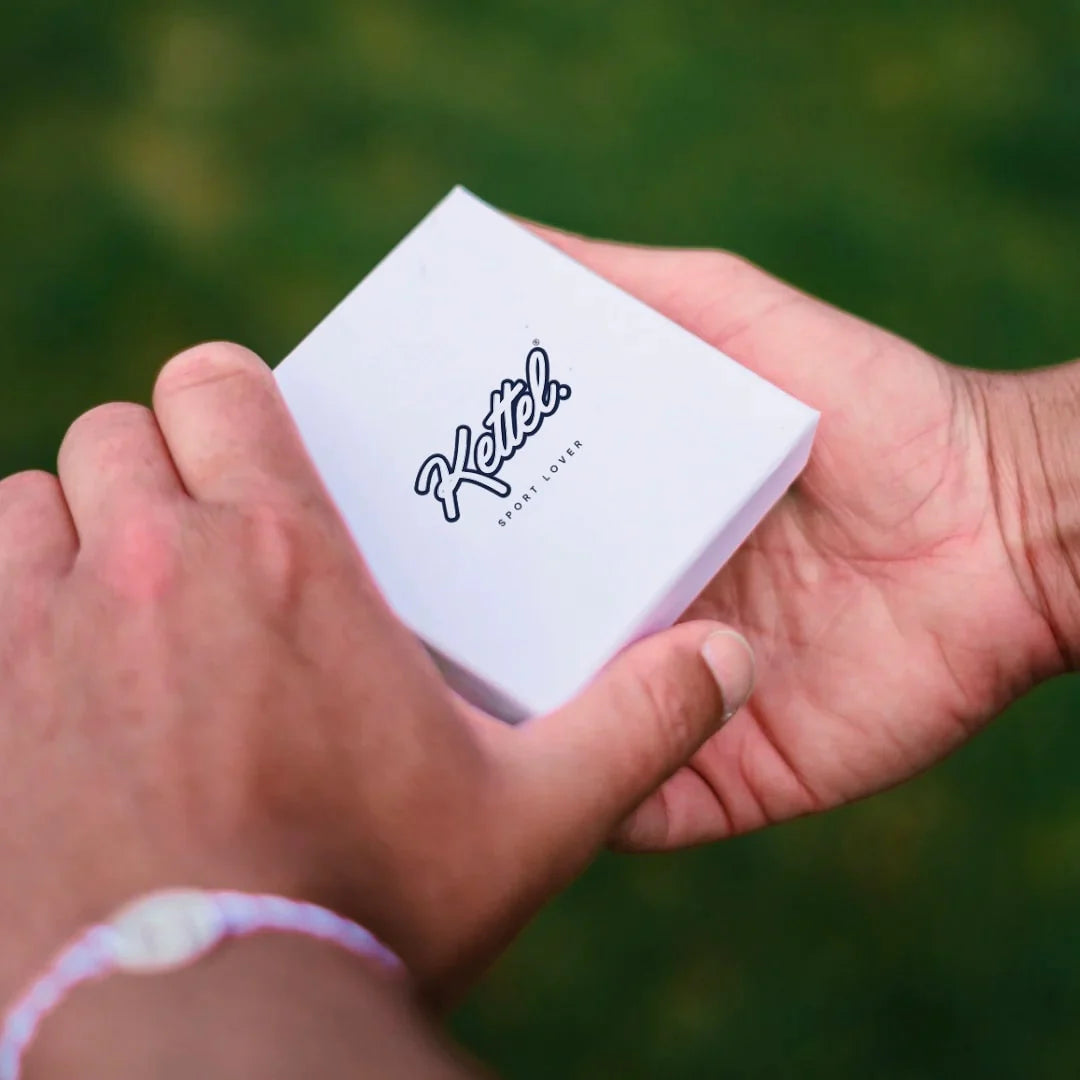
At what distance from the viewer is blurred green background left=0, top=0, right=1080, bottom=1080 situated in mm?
1365

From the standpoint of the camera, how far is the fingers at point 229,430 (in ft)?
2.18

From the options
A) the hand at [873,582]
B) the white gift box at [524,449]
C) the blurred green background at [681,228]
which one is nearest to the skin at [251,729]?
the white gift box at [524,449]

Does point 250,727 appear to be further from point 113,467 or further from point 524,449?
point 524,449

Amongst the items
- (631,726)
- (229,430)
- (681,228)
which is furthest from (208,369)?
(681,228)

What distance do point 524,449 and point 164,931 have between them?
440mm

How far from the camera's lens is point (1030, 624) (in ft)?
3.20

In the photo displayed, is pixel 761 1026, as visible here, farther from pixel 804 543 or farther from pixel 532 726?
pixel 532 726

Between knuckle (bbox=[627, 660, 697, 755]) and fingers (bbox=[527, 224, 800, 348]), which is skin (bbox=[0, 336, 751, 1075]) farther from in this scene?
fingers (bbox=[527, 224, 800, 348])

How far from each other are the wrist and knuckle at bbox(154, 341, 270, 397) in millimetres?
649

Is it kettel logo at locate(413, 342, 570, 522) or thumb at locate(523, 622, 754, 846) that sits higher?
kettel logo at locate(413, 342, 570, 522)

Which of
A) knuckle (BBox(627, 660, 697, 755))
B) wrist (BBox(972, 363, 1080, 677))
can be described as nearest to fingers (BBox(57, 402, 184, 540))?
knuckle (BBox(627, 660, 697, 755))

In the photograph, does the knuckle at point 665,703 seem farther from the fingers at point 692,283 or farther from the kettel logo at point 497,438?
the fingers at point 692,283

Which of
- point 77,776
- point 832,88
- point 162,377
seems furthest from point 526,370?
point 832,88

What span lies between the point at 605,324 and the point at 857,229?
3.02 feet
